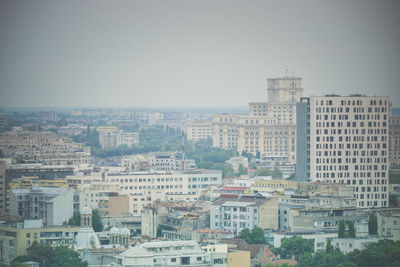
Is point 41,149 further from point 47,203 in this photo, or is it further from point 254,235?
point 254,235

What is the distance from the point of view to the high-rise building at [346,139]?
101 m

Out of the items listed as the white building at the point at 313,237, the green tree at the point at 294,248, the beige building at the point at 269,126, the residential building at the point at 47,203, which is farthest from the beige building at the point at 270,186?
the beige building at the point at 269,126

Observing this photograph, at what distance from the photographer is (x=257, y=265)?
68.5 meters

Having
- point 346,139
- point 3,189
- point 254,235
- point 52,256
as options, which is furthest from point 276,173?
point 52,256

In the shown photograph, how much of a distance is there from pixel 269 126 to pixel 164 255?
97.1 metres

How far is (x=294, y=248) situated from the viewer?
71375 millimetres

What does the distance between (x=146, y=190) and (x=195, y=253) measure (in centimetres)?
3649

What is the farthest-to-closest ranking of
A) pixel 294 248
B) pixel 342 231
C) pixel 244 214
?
pixel 244 214 < pixel 342 231 < pixel 294 248

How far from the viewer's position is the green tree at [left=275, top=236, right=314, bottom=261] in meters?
71.1

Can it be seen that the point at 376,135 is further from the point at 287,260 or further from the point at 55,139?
the point at 55,139

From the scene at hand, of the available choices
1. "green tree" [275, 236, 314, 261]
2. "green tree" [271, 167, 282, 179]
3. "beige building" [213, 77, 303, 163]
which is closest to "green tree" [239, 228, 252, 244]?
"green tree" [275, 236, 314, 261]

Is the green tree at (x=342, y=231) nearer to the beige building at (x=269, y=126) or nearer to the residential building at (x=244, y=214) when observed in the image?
the residential building at (x=244, y=214)

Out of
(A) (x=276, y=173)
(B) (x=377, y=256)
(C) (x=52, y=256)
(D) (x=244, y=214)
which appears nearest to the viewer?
(B) (x=377, y=256)

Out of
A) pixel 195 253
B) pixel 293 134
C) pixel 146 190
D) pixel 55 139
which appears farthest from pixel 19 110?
pixel 195 253
